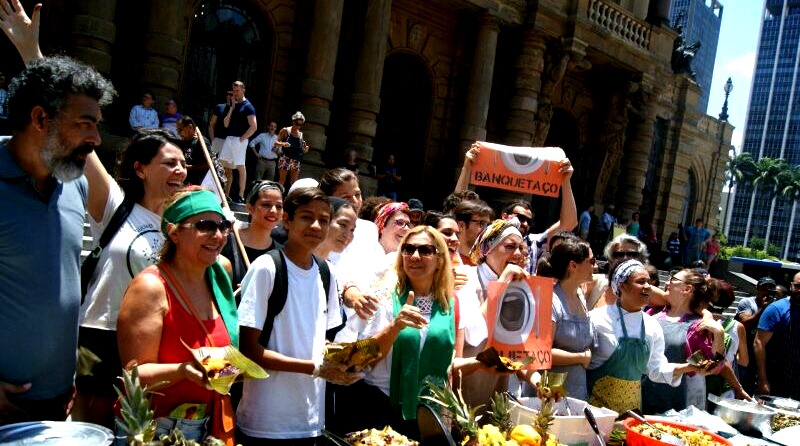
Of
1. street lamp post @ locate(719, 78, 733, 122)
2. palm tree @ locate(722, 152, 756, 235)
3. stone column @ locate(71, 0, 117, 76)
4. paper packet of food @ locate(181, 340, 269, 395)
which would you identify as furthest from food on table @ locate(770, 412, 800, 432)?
palm tree @ locate(722, 152, 756, 235)

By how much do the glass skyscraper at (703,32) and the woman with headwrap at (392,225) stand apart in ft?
443

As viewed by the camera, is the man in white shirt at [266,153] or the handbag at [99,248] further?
the man in white shirt at [266,153]

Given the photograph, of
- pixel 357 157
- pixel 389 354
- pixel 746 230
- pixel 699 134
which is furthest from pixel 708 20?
pixel 389 354

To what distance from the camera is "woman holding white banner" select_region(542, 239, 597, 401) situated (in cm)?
405

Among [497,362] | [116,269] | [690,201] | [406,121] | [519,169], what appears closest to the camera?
[116,269]

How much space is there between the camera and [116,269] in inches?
110

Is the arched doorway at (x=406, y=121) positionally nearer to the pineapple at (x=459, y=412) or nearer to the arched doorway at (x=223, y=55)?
the arched doorway at (x=223, y=55)

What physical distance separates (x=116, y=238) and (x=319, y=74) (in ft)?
33.6

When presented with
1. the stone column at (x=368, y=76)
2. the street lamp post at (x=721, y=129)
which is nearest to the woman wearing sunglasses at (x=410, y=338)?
the stone column at (x=368, y=76)

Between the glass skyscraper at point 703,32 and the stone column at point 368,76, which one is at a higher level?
the glass skyscraper at point 703,32

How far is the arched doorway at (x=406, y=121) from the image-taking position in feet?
52.9

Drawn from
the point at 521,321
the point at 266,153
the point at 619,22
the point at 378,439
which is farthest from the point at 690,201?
the point at 378,439

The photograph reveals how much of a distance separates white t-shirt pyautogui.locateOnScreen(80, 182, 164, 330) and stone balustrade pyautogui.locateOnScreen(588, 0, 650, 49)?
16520mm

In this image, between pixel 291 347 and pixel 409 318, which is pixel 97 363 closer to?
pixel 291 347
